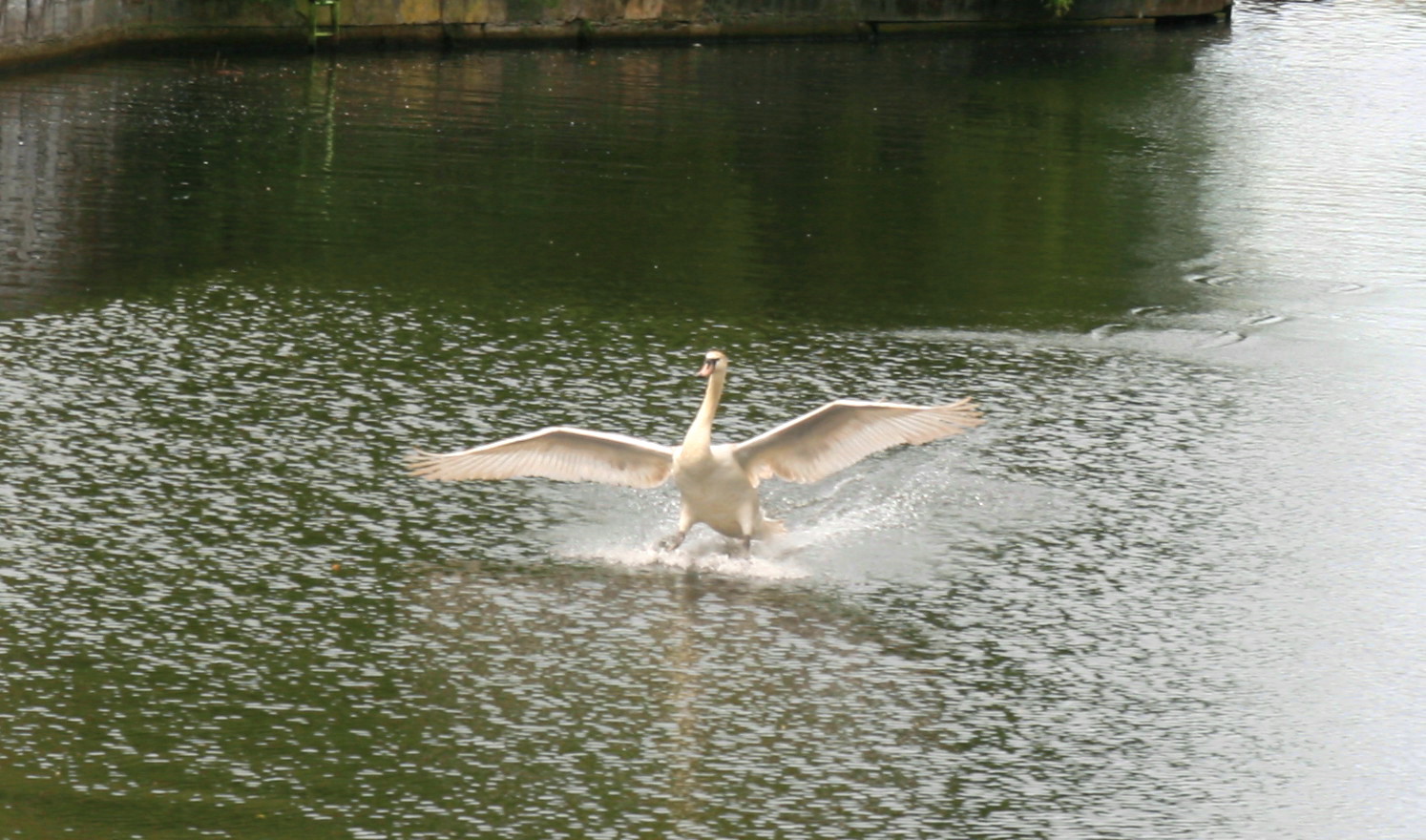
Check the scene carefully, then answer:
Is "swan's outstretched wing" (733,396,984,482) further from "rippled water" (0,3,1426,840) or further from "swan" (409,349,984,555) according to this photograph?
"rippled water" (0,3,1426,840)

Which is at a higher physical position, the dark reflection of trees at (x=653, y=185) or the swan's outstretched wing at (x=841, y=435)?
the dark reflection of trees at (x=653, y=185)

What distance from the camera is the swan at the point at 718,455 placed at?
12.1 meters

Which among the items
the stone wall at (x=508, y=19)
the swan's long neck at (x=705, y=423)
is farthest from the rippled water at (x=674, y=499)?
the stone wall at (x=508, y=19)

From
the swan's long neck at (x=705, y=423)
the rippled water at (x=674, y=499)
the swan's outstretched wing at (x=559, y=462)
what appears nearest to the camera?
the rippled water at (x=674, y=499)

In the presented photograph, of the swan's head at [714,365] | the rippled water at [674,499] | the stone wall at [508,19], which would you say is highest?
the stone wall at [508,19]

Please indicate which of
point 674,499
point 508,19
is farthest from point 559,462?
point 508,19

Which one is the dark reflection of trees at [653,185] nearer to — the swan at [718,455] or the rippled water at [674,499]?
the rippled water at [674,499]

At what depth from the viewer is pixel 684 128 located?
2819 cm

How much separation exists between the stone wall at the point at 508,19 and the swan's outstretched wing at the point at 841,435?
65.9ft

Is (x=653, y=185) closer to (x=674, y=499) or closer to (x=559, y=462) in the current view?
(x=674, y=499)

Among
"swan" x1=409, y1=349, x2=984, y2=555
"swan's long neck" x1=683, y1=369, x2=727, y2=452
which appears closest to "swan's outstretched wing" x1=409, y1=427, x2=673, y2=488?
"swan" x1=409, y1=349, x2=984, y2=555

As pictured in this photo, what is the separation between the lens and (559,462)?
1253 cm

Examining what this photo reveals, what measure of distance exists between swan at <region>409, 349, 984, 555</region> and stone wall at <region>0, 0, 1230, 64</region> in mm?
19300

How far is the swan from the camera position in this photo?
12.1 meters
